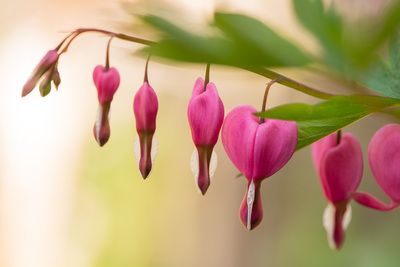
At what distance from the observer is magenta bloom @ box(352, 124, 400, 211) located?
0.52 metres

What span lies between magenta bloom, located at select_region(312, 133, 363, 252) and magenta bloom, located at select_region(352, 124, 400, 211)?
25 millimetres

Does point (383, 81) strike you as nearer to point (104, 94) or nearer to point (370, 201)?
point (370, 201)

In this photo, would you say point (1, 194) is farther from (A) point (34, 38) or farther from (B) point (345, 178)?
(B) point (345, 178)

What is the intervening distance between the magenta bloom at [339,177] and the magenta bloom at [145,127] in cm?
20

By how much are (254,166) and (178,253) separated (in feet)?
17.0

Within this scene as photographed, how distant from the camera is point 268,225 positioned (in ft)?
14.8

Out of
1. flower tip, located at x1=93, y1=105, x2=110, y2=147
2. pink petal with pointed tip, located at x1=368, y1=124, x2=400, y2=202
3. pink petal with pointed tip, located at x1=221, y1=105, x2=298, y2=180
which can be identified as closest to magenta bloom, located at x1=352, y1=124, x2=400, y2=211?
pink petal with pointed tip, located at x1=368, y1=124, x2=400, y2=202

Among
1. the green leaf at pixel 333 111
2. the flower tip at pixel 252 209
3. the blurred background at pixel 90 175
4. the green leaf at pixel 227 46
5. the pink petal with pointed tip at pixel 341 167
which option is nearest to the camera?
the green leaf at pixel 227 46

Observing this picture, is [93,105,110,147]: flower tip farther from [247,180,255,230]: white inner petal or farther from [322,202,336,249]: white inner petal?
[322,202,336,249]: white inner petal

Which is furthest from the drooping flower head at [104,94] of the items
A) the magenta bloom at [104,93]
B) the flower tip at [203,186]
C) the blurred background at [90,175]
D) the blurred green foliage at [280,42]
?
the blurred background at [90,175]

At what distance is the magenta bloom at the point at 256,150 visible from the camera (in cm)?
44

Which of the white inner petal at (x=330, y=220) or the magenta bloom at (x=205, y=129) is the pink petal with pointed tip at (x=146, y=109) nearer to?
the magenta bloom at (x=205, y=129)

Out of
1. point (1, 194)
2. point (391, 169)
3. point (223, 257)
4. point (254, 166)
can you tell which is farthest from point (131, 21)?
point (1, 194)

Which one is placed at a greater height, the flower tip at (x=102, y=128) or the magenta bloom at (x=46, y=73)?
the magenta bloom at (x=46, y=73)
